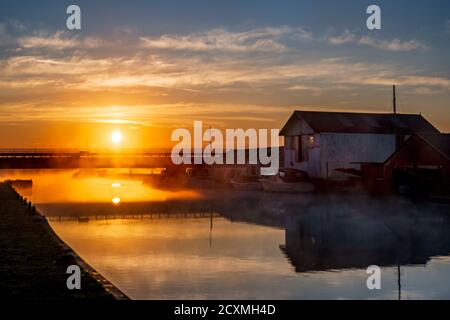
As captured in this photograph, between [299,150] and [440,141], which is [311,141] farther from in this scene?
[440,141]

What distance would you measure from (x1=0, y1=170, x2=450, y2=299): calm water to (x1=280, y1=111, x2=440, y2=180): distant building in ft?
49.6

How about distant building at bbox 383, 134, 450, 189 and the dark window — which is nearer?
distant building at bbox 383, 134, 450, 189

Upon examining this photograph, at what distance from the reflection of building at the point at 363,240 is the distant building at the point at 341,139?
22.6m

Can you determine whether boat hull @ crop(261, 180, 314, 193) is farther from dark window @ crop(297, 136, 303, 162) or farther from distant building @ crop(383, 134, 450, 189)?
distant building @ crop(383, 134, 450, 189)

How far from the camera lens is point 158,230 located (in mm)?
28656

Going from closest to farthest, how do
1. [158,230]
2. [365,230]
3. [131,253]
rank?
1. [131,253]
2. [365,230]
3. [158,230]

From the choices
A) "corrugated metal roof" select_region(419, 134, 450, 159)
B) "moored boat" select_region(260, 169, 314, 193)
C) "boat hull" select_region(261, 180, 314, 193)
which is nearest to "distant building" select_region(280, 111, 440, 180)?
"moored boat" select_region(260, 169, 314, 193)

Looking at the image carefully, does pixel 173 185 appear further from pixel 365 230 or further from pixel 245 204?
pixel 365 230

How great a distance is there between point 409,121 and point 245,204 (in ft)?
89.1

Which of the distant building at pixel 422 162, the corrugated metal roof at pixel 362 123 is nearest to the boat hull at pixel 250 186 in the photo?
the corrugated metal roof at pixel 362 123

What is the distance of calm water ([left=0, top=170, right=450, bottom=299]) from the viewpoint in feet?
50.9

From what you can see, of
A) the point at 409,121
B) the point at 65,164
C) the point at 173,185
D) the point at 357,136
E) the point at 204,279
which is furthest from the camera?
the point at 65,164

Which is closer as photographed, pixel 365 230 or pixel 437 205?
pixel 365 230
